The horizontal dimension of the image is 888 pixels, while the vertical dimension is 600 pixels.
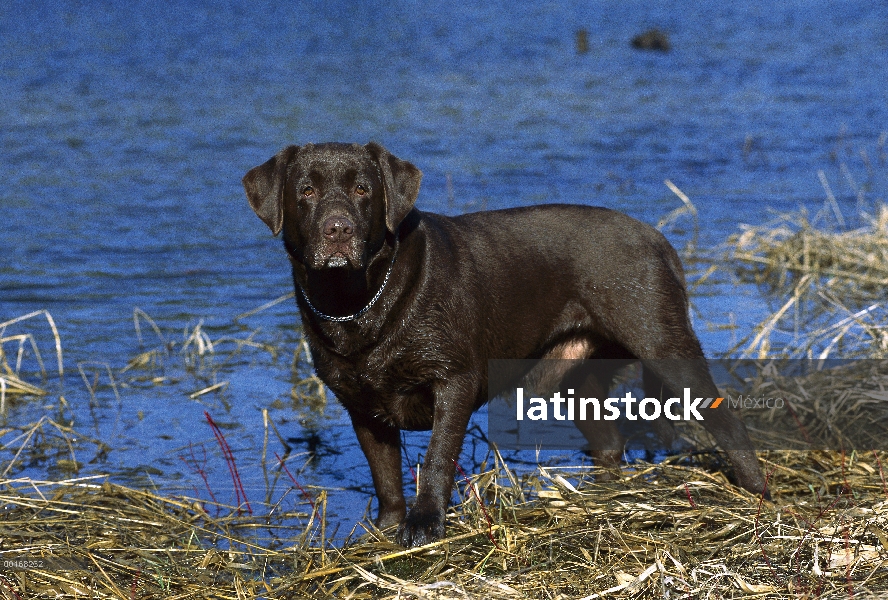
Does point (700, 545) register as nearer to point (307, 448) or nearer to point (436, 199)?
point (307, 448)

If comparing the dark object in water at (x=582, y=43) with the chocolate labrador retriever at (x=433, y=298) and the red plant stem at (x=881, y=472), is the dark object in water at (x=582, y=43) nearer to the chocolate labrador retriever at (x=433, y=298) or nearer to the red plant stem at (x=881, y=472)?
the chocolate labrador retriever at (x=433, y=298)

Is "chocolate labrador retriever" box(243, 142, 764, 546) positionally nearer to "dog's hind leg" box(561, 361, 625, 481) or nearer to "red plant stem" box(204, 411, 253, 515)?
"dog's hind leg" box(561, 361, 625, 481)

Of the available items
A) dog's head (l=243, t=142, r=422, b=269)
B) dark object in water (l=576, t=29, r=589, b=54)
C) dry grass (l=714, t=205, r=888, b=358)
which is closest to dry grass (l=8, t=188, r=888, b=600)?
dry grass (l=714, t=205, r=888, b=358)

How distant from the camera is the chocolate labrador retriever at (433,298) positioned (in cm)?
512

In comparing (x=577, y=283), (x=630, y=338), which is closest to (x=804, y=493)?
(x=630, y=338)

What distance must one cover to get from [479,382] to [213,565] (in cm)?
141

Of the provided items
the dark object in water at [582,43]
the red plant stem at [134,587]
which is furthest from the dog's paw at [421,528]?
the dark object in water at [582,43]

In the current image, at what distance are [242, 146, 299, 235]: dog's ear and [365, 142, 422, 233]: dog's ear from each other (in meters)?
0.37

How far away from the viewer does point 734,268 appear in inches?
391

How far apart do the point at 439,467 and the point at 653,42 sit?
2221 centimetres

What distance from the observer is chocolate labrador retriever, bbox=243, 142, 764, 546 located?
512cm

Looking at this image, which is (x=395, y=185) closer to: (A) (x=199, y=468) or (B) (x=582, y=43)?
(A) (x=199, y=468)

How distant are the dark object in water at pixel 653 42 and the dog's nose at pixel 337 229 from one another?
22.0 m

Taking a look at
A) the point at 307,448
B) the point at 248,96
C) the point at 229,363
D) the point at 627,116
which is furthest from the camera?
the point at 248,96
